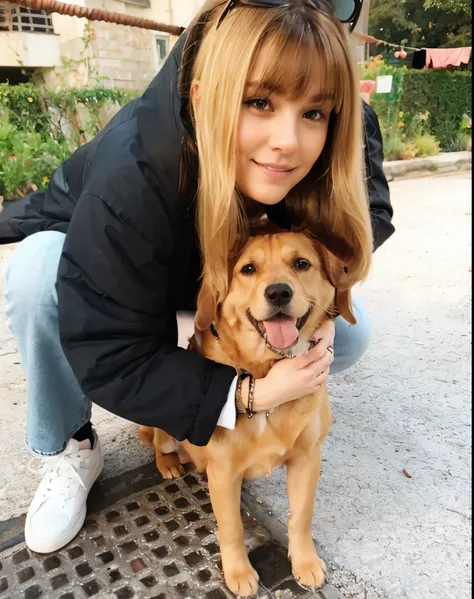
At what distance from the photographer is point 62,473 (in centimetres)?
155

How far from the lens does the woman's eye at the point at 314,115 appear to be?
1162 millimetres

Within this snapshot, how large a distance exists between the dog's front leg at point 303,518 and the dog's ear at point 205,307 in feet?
1.39

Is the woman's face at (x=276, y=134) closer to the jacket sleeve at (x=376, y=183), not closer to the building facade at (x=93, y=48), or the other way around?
the jacket sleeve at (x=376, y=183)

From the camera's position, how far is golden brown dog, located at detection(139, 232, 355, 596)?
1226 millimetres

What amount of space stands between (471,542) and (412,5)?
2.95 m

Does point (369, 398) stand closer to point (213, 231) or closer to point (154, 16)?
point (213, 231)

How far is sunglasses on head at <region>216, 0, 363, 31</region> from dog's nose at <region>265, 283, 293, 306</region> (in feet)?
1.87

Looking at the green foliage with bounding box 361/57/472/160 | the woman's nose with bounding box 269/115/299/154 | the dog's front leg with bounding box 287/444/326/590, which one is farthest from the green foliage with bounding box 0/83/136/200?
the green foliage with bounding box 361/57/472/160

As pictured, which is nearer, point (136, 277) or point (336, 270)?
point (136, 277)

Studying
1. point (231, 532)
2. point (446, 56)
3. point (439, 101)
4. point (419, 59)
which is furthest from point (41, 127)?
point (439, 101)

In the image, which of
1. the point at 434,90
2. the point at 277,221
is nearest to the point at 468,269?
the point at 277,221

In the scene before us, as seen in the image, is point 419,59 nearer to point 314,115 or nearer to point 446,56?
point 446,56

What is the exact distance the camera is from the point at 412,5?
3.06m

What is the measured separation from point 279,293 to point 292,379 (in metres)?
0.22
